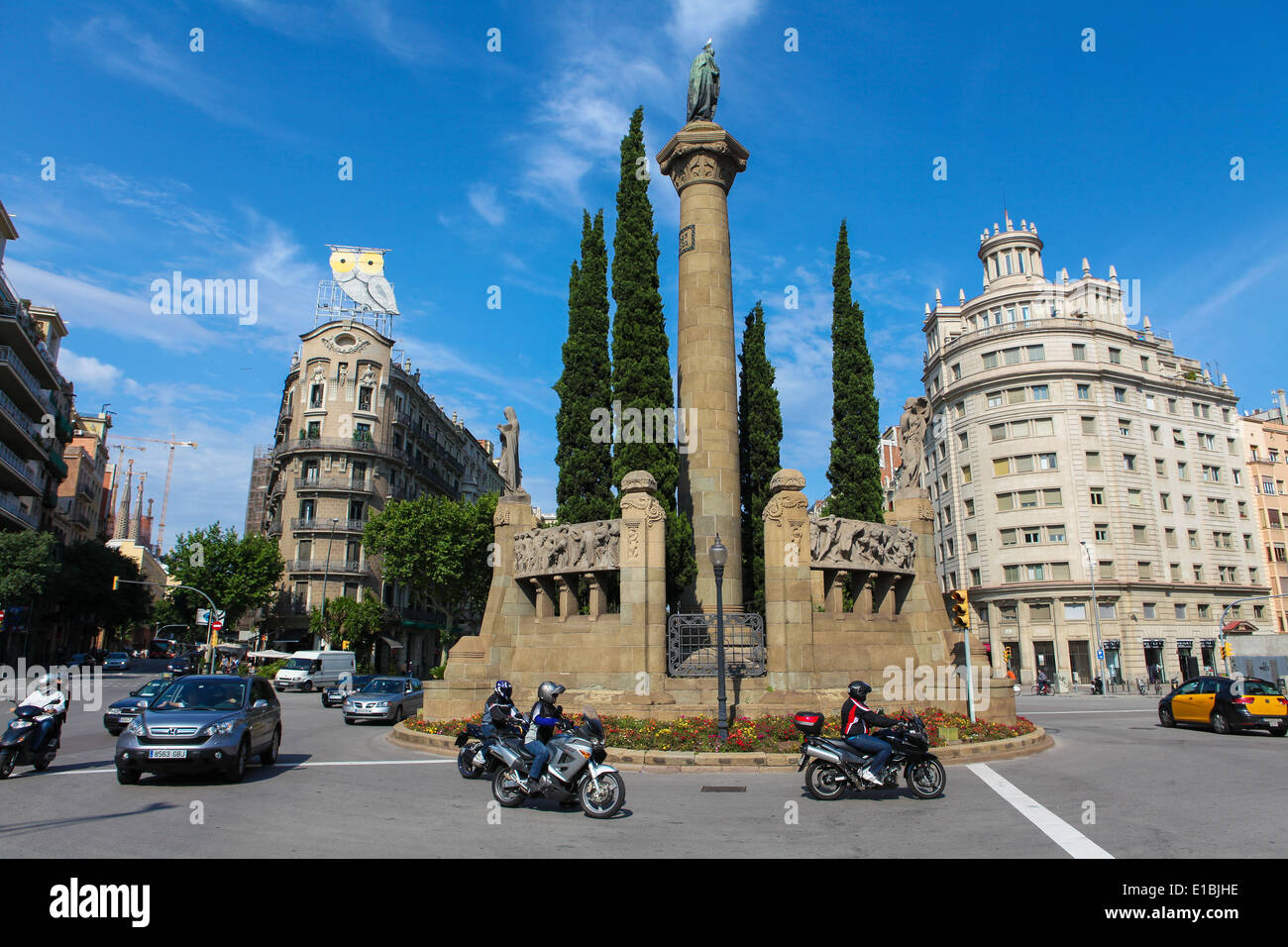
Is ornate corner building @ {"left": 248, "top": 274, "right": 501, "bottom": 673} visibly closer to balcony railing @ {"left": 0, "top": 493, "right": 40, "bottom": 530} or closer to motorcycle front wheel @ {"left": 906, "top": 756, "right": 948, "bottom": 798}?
balcony railing @ {"left": 0, "top": 493, "right": 40, "bottom": 530}

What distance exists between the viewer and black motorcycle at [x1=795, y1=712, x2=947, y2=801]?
10883 mm

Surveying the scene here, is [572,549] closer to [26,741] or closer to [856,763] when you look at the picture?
[856,763]

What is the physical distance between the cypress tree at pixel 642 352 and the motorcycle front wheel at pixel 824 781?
9502 millimetres

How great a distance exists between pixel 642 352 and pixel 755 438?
17.6ft

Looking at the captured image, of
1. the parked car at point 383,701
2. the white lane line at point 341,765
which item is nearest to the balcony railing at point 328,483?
the parked car at point 383,701

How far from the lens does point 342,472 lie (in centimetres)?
6000

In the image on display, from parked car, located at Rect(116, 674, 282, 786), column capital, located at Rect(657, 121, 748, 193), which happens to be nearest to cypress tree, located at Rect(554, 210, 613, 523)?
column capital, located at Rect(657, 121, 748, 193)

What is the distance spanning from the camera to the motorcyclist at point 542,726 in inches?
398

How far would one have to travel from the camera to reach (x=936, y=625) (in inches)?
784

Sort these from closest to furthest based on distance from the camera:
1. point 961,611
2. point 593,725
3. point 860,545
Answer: point 593,725 → point 961,611 → point 860,545

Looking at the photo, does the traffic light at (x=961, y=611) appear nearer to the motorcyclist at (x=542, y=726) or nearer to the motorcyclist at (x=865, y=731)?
the motorcyclist at (x=865, y=731)

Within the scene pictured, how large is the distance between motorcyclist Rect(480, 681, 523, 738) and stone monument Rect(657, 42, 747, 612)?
373 inches

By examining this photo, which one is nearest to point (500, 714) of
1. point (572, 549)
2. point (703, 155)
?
point (572, 549)

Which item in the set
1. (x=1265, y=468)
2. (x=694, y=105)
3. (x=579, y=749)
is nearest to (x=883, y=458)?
(x=1265, y=468)
